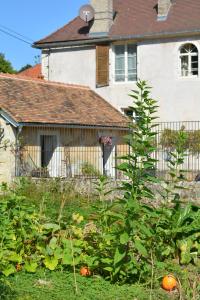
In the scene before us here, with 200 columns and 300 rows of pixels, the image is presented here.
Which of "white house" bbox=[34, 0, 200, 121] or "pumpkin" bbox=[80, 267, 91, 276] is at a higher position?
"white house" bbox=[34, 0, 200, 121]

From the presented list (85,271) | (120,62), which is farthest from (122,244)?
(120,62)

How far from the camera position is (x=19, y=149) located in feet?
73.3

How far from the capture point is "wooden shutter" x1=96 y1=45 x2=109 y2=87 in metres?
30.1

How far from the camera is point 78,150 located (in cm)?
2525

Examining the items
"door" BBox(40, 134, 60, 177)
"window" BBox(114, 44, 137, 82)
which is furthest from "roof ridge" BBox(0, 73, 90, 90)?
"door" BBox(40, 134, 60, 177)

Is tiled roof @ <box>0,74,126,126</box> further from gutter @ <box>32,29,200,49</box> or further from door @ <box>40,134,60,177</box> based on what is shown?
gutter @ <box>32,29,200,49</box>

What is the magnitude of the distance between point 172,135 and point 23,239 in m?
18.8

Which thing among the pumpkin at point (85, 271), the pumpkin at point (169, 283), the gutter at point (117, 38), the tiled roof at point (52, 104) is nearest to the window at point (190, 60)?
the gutter at point (117, 38)

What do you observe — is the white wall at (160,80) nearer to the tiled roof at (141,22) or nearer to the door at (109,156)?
the tiled roof at (141,22)

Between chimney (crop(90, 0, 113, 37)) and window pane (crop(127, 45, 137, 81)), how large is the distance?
1484 mm

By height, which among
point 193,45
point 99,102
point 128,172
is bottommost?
point 128,172

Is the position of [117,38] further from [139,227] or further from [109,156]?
[139,227]

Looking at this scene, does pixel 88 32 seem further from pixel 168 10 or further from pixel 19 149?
pixel 19 149

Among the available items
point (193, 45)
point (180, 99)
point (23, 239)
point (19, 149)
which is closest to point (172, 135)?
point (180, 99)
